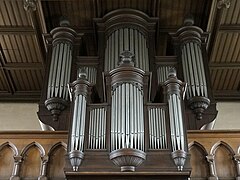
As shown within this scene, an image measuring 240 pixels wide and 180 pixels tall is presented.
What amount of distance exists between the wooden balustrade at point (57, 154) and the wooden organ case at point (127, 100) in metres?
0.63

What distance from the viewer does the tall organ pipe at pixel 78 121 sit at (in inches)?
304

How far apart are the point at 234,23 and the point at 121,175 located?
5.98m

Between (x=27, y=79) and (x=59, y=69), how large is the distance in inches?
115

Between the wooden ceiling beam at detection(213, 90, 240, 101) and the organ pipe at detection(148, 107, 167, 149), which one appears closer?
the organ pipe at detection(148, 107, 167, 149)

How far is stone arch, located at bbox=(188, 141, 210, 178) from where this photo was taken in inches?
326

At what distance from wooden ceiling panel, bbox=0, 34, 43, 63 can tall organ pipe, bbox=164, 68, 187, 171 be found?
15.7 ft

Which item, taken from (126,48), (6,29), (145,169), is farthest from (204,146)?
(6,29)

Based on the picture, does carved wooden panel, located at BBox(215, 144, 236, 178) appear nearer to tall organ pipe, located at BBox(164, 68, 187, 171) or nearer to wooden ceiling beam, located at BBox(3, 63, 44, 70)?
tall organ pipe, located at BBox(164, 68, 187, 171)

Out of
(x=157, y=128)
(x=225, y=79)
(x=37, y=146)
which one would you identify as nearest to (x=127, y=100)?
(x=157, y=128)

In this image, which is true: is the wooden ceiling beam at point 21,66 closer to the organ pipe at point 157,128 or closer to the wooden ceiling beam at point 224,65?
the wooden ceiling beam at point 224,65

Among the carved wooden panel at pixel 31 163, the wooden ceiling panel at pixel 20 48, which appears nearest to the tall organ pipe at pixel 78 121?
the carved wooden panel at pixel 31 163

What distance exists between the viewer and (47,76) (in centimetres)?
1100

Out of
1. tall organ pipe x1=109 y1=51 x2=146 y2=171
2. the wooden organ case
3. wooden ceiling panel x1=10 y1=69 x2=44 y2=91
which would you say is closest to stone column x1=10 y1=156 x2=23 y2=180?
the wooden organ case

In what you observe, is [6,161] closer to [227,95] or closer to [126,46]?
[126,46]
